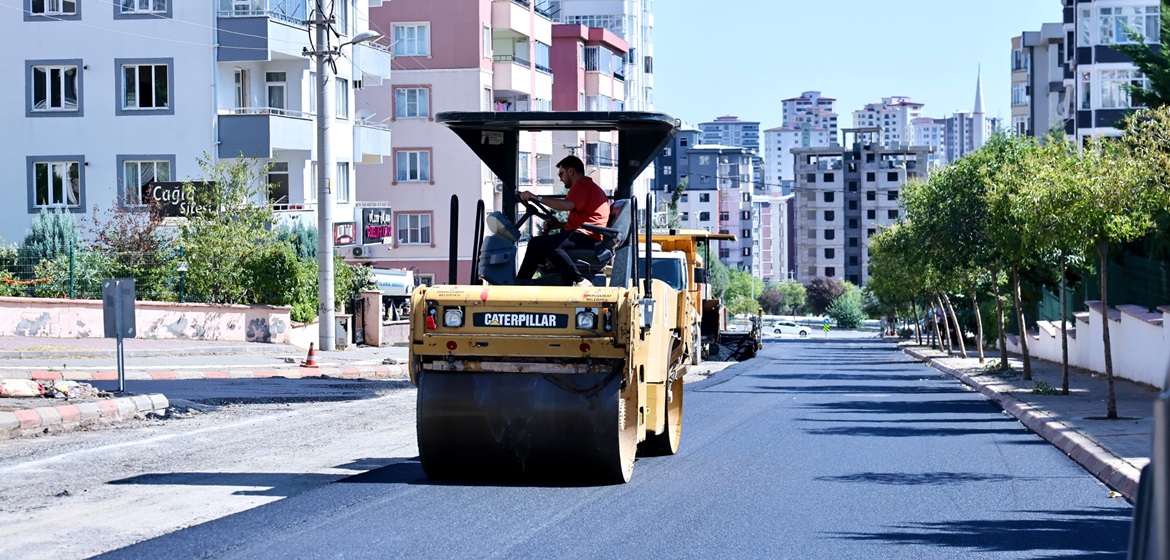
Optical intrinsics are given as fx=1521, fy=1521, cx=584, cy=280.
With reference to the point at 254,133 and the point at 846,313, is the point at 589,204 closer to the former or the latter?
the point at 254,133

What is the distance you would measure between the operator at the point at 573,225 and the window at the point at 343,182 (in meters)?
40.0

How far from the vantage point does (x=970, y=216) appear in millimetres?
33312

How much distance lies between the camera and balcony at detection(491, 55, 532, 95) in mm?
68375

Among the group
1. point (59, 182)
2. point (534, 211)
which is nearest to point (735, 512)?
point (534, 211)

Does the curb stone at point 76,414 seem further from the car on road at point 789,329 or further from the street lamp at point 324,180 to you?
the car on road at point 789,329

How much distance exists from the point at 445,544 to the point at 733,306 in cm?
14370

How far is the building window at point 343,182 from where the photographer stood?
5160cm

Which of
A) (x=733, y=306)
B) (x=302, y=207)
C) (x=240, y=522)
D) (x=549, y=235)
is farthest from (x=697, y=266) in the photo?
(x=733, y=306)

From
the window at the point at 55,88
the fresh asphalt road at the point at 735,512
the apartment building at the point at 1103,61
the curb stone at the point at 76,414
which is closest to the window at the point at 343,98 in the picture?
the window at the point at 55,88

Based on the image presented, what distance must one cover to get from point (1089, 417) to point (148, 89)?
33809mm

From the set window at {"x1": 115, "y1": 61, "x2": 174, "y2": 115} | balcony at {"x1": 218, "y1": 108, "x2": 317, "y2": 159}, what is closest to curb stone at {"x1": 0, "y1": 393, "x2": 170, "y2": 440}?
balcony at {"x1": 218, "y1": 108, "x2": 317, "y2": 159}

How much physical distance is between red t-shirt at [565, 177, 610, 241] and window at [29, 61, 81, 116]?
37.0 metres

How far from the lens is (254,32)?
149 feet

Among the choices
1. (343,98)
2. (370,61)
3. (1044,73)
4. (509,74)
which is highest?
(1044,73)
